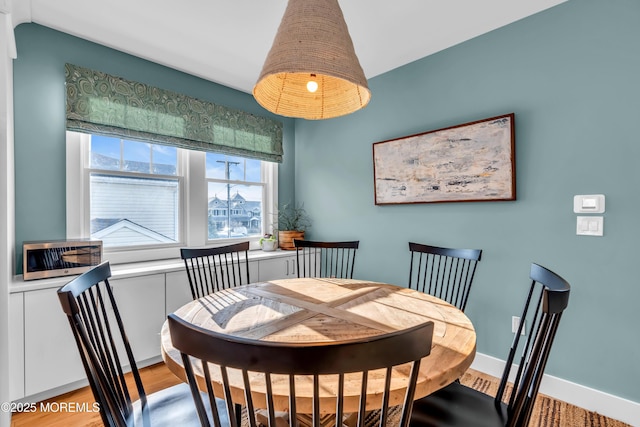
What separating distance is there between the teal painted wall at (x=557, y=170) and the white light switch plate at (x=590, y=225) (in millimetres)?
36

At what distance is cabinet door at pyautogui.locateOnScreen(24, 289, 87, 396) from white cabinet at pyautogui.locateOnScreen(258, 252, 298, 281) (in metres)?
1.50

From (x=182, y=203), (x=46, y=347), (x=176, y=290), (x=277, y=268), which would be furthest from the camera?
(x=277, y=268)

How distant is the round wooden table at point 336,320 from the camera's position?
0.90 m

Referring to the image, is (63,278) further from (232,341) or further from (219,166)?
(232,341)

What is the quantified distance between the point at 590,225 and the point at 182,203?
325 centimetres

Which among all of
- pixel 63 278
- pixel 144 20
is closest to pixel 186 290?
pixel 63 278

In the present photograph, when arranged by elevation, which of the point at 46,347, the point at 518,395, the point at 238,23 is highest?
the point at 238,23

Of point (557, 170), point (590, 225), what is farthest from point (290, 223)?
point (590, 225)

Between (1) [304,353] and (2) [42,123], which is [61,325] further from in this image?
(1) [304,353]

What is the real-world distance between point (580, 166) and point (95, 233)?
357 centimetres

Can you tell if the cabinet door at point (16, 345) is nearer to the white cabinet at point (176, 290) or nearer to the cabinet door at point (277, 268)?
the white cabinet at point (176, 290)

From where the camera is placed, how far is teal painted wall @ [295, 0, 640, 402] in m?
1.86

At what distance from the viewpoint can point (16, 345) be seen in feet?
6.13

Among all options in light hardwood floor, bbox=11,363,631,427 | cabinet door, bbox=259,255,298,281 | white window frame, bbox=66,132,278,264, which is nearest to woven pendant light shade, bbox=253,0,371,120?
white window frame, bbox=66,132,278,264
